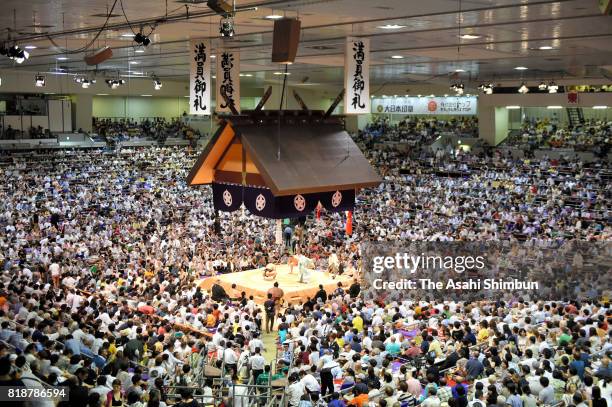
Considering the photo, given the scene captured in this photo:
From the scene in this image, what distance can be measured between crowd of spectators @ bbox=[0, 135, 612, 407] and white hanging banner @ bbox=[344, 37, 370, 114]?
9.71 ft

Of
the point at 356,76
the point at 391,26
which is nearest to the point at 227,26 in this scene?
the point at 356,76

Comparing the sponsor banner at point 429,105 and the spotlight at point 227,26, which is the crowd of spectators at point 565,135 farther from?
the spotlight at point 227,26

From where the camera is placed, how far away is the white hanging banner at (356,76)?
33.7ft

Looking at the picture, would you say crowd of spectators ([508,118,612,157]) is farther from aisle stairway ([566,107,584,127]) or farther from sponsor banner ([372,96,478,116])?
sponsor banner ([372,96,478,116])

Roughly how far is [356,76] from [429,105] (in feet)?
53.8

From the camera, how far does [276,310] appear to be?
12.5m

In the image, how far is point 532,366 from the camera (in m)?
7.76

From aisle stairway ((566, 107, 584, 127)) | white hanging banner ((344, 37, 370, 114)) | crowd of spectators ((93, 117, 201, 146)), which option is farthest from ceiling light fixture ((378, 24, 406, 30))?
crowd of spectators ((93, 117, 201, 146))

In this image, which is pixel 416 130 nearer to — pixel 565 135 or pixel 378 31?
pixel 565 135

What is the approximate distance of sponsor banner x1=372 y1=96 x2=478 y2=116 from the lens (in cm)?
2506

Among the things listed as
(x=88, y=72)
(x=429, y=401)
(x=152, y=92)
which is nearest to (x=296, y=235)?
(x=429, y=401)

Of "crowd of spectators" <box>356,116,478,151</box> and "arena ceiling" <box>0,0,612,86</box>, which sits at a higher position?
"arena ceiling" <box>0,0,612,86</box>

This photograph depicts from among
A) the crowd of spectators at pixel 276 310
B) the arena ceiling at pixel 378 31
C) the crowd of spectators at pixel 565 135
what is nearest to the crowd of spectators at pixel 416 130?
the crowd of spectators at pixel 565 135

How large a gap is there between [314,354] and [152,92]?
2303cm
